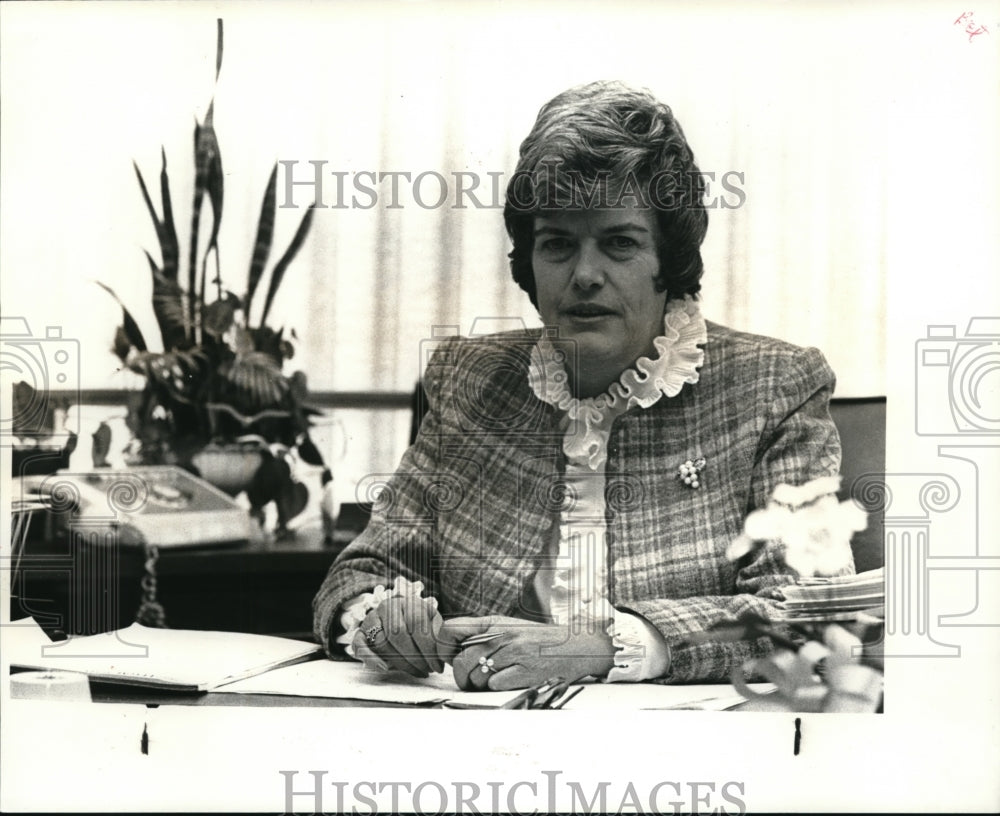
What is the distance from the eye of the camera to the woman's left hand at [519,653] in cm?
267

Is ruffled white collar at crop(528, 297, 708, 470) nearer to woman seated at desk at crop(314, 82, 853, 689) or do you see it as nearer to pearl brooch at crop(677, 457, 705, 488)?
woman seated at desk at crop(314, 82, 853, 689)

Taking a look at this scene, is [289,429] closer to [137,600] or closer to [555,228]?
[137,600]

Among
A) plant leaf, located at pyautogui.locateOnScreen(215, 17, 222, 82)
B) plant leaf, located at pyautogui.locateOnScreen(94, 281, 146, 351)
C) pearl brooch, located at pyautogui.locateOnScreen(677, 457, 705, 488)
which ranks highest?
plant leaf, located at pyautogui.locateOnScreen(215, 17, 222, 82)

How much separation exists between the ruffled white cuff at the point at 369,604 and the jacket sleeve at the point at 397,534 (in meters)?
0.01

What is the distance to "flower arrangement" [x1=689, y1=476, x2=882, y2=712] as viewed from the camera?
2656 millimetres

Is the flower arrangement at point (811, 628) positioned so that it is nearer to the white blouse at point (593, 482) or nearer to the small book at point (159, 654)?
the white blouse at point (593, 482)

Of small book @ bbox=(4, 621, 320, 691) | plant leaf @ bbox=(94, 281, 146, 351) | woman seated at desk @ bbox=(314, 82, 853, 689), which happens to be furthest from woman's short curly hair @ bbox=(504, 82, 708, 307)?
small book @ bbox=(4, 621, 320, 691)

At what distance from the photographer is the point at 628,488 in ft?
8.85

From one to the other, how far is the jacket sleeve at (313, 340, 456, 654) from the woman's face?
30 centimetres

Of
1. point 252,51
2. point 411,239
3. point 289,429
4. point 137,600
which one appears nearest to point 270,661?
point 137,600

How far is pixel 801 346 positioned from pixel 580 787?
3.83 ft

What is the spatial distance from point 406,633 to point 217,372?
77 centimetres

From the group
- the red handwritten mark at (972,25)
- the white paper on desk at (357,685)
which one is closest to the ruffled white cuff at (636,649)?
the white paper on desk at (357,685)

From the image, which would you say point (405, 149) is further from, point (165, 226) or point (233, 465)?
point (233, 465)
